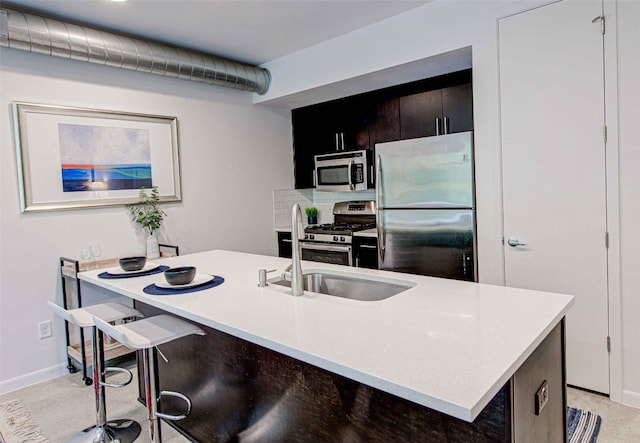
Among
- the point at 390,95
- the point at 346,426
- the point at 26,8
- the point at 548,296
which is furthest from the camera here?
the point at 390,95

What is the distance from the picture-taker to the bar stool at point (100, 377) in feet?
6.93

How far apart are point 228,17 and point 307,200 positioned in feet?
8.32

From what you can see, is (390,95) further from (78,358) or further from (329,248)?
(78,358)

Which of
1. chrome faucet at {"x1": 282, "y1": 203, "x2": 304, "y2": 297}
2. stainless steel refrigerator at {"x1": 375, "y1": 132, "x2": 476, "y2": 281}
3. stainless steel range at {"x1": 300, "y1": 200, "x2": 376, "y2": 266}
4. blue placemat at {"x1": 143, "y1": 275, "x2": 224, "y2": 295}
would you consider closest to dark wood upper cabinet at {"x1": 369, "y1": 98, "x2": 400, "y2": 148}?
stainless steel refrigerator at {"x1": 375, "y1": 132, "x2": 476, "y2": 281}

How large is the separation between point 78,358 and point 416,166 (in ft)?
9.78

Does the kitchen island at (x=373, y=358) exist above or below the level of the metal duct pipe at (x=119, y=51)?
below

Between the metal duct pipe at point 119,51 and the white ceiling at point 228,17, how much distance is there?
0.09m

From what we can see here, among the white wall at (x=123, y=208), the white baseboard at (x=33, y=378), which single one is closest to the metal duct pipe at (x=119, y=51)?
the white wall at (x=123, y=208)

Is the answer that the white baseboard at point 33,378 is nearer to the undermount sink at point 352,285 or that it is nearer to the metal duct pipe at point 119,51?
the undermount sink at point 352,285

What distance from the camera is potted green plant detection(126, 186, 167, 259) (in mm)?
3520

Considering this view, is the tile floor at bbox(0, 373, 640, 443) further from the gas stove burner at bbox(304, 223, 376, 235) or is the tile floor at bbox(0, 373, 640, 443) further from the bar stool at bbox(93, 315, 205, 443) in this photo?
the gas stove burner at bbox(304, 223, 376, 235)

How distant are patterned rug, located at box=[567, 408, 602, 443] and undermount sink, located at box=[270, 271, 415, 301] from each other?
1235 mm

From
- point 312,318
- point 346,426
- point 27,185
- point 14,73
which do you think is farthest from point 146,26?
point 346,426

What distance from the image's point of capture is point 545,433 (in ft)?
4.69
